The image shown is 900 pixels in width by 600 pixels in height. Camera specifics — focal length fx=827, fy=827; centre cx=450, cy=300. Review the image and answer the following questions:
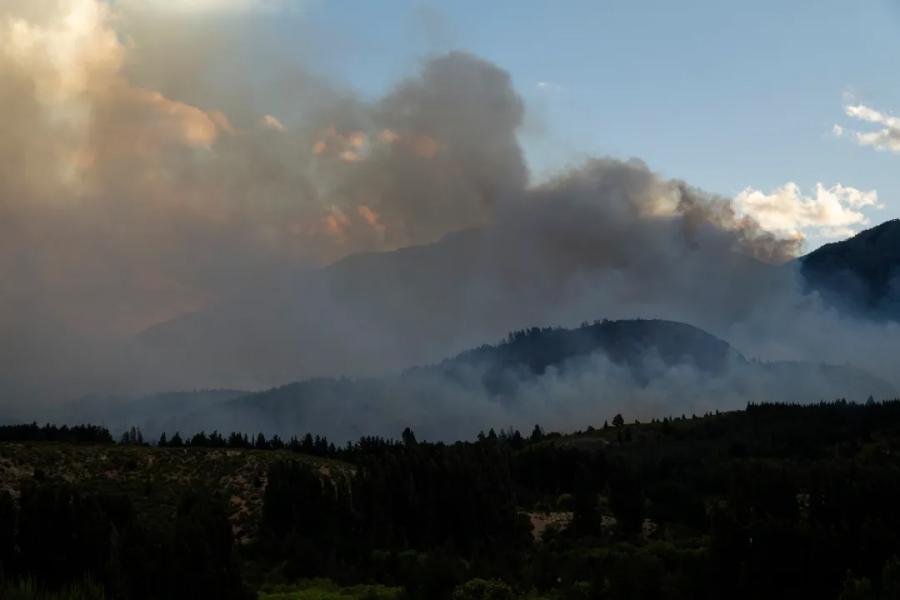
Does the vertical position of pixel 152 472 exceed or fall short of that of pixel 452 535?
it exceeds it

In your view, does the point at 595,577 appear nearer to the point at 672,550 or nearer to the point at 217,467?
the point at 672,550

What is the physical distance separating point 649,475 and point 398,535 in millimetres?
75556

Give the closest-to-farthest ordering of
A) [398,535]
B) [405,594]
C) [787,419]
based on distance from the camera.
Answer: [405,594], [398,535], [787,419]

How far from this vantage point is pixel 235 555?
3375 centimetres

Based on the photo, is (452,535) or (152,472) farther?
(152,472)

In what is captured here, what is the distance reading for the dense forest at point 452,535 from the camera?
33.2 metres

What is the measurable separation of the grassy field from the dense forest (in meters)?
0.97

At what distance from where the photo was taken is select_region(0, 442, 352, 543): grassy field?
7869cm

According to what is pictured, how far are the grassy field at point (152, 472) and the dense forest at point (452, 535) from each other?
3.19ft

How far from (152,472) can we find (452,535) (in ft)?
112

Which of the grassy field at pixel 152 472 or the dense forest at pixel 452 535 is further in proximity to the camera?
the grassy field at pixel 152 472

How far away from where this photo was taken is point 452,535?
81562mm

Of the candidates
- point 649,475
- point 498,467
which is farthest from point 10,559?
point 649,475

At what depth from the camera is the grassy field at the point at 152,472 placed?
78.7 m
